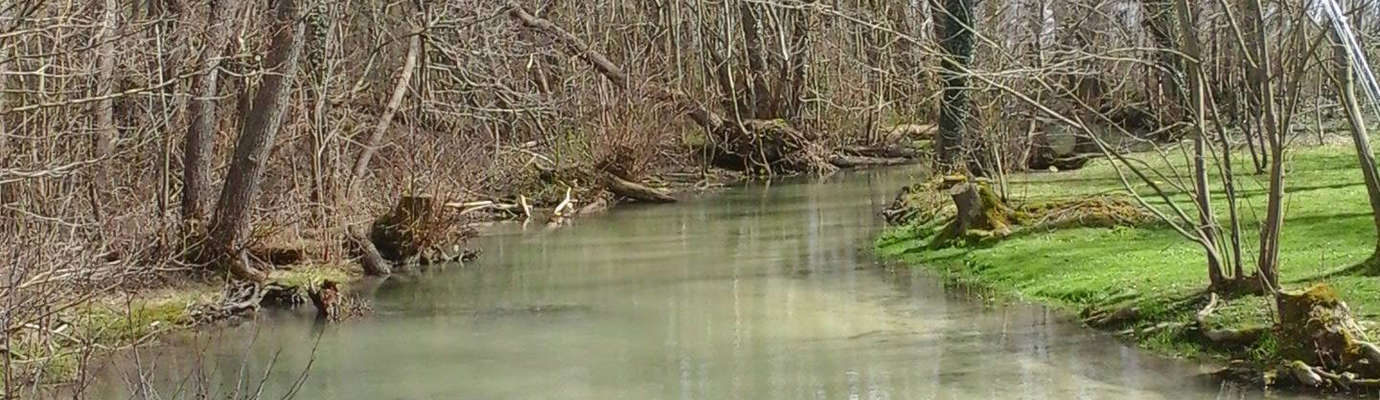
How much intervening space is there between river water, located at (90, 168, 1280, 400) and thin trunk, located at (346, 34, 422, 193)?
1.62m

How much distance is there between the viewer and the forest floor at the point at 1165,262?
32.8 feet

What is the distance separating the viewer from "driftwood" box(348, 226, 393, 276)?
15.9m

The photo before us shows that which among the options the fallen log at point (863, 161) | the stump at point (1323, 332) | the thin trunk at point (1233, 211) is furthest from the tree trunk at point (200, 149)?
the fallen log at point (863, 161)

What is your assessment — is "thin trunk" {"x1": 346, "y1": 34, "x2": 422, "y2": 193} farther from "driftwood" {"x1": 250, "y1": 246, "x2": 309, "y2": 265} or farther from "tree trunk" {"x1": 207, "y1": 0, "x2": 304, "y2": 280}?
"tree trunk" {"x1": 207, "y1": 0, "x2": 304, "y2": 280}

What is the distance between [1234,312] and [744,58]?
63.0 feet

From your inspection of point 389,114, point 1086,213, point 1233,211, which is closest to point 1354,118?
point 1233,211

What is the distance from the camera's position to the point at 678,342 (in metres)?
11.6

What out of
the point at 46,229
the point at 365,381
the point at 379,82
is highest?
the point at 379,82

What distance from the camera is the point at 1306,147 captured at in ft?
73.4

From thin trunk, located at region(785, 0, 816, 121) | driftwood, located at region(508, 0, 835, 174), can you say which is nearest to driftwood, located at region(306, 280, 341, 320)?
driftwood, located at region(508, 0, 835, 174)

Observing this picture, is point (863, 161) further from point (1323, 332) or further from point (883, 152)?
point (1323, 332)

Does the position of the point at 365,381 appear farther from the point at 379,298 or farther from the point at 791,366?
the point at 379,298

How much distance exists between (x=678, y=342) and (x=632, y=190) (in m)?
11.6

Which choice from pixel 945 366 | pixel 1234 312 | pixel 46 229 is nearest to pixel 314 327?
pixel 46 229
